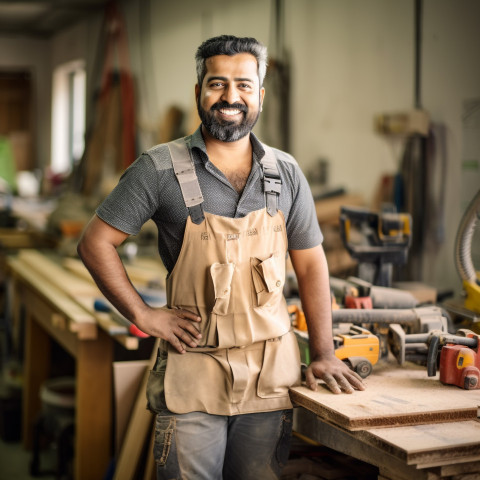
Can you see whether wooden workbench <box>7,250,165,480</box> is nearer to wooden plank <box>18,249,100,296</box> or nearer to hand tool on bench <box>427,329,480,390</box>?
wooden plank <box>18,249,100,296</box>

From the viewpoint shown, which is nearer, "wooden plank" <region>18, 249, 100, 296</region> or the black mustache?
the black mustache

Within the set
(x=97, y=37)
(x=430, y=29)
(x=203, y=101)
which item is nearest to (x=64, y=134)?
(x=97, y=37)

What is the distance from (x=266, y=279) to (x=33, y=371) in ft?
9.18

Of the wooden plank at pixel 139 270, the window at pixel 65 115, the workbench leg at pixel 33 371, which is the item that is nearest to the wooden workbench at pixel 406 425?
the wooden plank at pixel 139 270

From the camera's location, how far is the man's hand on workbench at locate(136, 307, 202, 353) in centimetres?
201

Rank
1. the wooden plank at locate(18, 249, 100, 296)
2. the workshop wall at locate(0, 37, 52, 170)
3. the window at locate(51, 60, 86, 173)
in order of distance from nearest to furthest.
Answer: the wooden plank at locate(18, 249, 100, 296), the window at locate(51, 60, 86, 173), the workshop wall at locate(0, 37, 52, 170)

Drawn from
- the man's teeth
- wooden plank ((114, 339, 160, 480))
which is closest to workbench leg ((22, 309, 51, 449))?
wooden plank ((114, 339, 160, 480))

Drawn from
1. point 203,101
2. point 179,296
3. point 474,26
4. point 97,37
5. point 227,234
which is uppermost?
point 97,37

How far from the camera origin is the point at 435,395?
6.54 feet

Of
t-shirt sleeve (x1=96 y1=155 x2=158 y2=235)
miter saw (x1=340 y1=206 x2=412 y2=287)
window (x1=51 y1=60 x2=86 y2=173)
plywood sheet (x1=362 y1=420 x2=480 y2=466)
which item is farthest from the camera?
window (x1=51 y1=60 x2=86 y2=173)

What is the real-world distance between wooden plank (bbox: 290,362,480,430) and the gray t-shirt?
51cm

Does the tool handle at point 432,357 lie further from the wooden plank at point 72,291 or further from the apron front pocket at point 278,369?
the wooden plank at point 72,291

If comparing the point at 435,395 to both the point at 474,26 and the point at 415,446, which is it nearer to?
the point at 415,446

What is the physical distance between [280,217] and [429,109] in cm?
173
